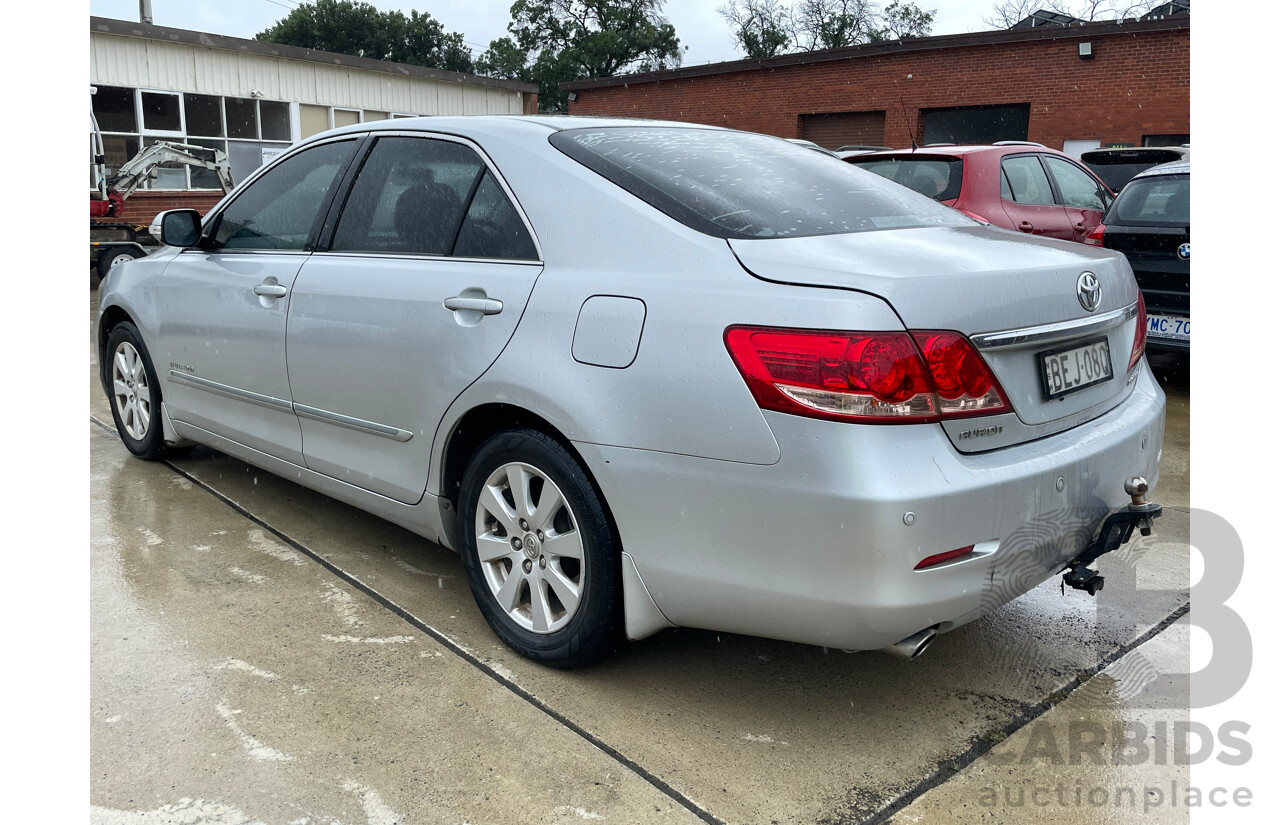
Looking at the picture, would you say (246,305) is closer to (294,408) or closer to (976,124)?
(294,408)

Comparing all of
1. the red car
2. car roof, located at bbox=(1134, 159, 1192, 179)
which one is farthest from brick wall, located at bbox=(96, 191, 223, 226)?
car roof, located at bbox=(1134, 159, 1192, 179)

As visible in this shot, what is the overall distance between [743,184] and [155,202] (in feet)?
61.6

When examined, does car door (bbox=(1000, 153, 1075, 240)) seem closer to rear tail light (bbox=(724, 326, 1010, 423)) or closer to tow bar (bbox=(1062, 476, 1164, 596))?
tow bar (bbox=(1062, 476, 1164, 596))

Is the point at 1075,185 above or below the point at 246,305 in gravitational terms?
above

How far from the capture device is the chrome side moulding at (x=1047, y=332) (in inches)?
86.3

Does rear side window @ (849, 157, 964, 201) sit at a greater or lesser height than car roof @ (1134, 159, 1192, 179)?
greater

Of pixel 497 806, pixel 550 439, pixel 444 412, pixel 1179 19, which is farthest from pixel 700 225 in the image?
pixel 1179 19

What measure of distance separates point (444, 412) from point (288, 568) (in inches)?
44.1

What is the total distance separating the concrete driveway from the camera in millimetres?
2213

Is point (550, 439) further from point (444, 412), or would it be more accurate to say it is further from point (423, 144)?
point (423, 144)

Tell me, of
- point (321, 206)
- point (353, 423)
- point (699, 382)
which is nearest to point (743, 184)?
point (699, 382)

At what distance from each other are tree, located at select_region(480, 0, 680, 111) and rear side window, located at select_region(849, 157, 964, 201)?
49368 millimetres

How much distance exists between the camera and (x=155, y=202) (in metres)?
18.6

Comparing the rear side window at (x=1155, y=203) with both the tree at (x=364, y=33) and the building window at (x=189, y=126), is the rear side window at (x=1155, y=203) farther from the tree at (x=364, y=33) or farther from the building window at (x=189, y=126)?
the tree at (x=364, y=33)
